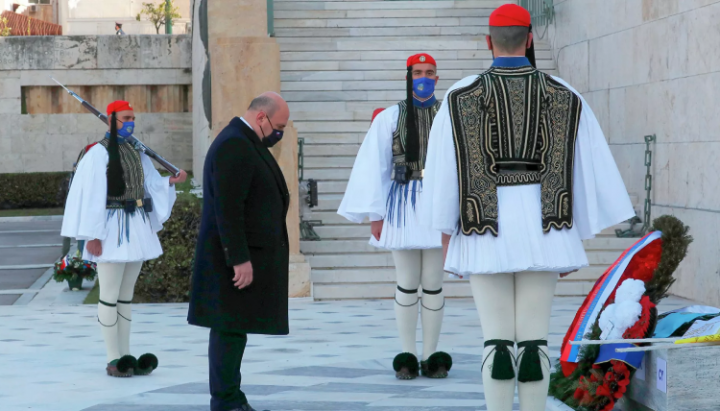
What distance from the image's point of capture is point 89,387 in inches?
267

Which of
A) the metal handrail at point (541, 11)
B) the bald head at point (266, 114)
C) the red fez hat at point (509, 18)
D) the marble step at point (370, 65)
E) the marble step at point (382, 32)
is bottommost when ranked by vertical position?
the bald head at point (266, 114)

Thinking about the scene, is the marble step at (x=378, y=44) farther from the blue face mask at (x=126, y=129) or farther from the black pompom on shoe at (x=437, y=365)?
the black pompom on shoe at (x=437, y=365)

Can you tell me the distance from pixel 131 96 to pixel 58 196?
3.28 meters

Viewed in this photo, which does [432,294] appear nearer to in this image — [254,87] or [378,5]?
[254,87]

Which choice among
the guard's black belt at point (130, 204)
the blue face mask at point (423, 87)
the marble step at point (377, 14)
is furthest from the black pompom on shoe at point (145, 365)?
the marble step at point (377, 14)

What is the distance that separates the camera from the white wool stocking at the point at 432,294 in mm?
6824

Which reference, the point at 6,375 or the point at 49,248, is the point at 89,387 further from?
the point at 49,248

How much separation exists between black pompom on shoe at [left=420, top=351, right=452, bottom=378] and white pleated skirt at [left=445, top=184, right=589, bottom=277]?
7.77ft

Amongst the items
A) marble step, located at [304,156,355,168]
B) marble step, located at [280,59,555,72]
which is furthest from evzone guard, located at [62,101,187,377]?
marble step, located at [280,59,555,72]

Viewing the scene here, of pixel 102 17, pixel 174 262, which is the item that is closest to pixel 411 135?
pixel 174 262

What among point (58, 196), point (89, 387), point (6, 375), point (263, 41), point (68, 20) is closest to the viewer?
point (89, 387)

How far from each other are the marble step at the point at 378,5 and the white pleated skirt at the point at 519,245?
50.3ft

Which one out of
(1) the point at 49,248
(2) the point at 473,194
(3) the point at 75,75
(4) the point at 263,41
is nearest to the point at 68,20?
(3) the point at 75,75

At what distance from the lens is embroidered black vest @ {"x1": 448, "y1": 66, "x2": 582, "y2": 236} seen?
4465mm
